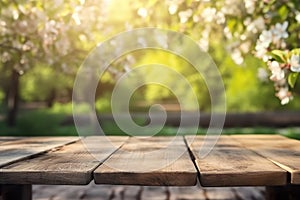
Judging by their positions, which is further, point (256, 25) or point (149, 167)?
point (256, 25)

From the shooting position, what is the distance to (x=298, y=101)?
52.9 ft

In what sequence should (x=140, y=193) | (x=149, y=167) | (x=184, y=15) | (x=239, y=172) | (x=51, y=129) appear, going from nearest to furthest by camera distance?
(x=239, y=172) < (x=149, y=167) < (x=140, y=193) < (x=184, y=15) < (x=51, y=129)

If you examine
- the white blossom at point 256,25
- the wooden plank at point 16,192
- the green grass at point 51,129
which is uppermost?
the white blossom at point 256,25

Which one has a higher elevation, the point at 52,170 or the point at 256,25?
the point at 256,25

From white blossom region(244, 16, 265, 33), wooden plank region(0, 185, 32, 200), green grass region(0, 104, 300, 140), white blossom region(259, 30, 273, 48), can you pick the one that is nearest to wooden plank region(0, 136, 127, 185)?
wooden plank region(0, 185, 32, 200)

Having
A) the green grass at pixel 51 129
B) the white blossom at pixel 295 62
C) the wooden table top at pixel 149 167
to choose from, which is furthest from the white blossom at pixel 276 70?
the green grass at pixel 51 129

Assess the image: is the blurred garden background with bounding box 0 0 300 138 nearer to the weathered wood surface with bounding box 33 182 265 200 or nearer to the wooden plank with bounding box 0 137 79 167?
the weathered wood surface with bounding box 33 182 265 200

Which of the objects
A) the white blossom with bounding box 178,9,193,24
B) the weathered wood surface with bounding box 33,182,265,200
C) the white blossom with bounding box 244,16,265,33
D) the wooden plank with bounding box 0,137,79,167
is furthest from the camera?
the white blossom with bounding box 178,9,193,24

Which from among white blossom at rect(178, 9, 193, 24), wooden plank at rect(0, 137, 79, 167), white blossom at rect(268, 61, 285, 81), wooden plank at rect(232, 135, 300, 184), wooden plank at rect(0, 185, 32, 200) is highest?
white blossom at rect(178, 9, 193, 24)

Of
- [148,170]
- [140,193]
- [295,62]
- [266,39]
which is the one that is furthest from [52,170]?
[140,193]

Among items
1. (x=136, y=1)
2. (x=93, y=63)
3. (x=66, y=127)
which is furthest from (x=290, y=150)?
(x=66, y=127)

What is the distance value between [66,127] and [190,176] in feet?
36.2

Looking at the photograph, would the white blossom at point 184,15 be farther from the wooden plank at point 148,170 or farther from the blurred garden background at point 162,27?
the wooden plank at point 148,170

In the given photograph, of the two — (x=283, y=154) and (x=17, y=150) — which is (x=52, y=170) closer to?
(x=17, y=150)
